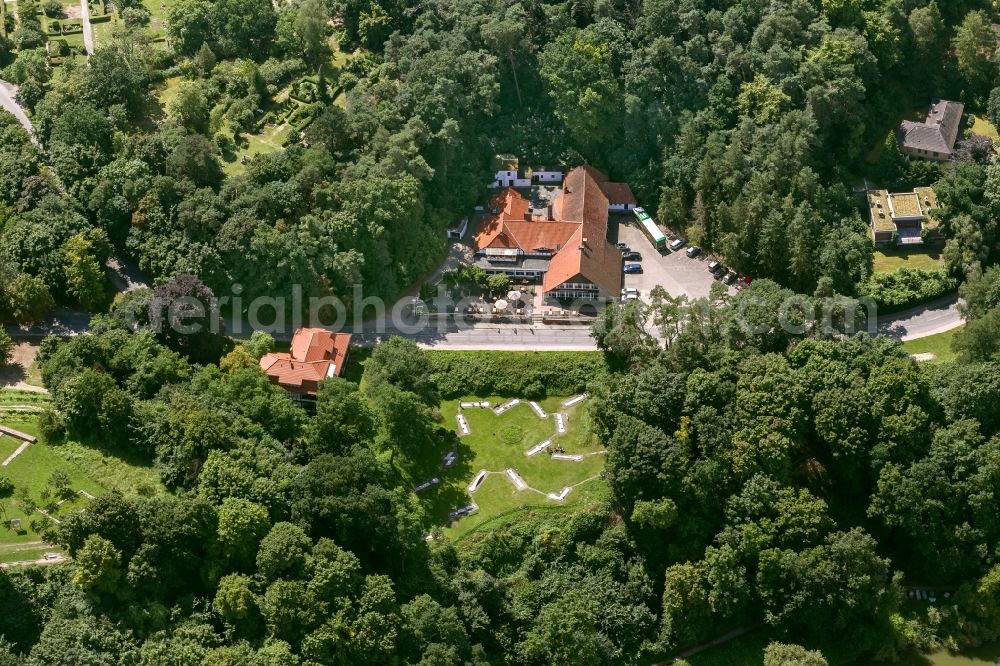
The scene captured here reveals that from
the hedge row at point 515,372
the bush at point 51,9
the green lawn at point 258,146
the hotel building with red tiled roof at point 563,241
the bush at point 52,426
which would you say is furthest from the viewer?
the bush at point 51,9

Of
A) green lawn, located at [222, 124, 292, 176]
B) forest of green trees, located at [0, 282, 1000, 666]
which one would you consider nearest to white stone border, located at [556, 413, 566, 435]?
forest of green trees, located at [0, 282, 1000, 666]

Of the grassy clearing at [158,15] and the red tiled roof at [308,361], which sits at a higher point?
the grassy clearing at [158,15]

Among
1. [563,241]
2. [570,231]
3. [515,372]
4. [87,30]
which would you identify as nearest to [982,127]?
[570,231]

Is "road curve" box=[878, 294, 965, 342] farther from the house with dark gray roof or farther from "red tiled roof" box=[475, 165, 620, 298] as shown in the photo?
"red tiled roof" box=[475, 165, 620, 298]

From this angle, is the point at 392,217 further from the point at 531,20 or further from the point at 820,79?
the point at 820,79

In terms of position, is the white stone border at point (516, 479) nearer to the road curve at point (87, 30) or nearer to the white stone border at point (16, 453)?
the white stone border at point (16, 453)

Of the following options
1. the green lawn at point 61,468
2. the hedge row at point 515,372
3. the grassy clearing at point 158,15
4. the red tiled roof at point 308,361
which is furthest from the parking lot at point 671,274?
the grassy clearing at point 158,15

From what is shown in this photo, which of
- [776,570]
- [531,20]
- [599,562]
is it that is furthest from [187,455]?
[531,20]
